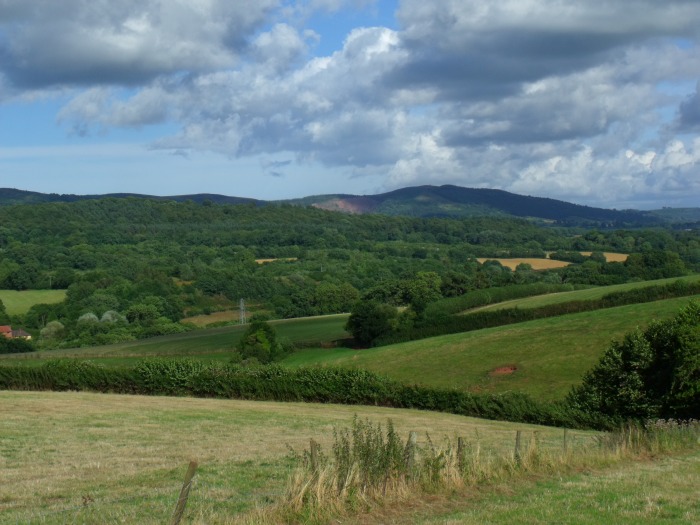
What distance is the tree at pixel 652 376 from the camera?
112 feet

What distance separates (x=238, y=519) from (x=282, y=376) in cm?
3563

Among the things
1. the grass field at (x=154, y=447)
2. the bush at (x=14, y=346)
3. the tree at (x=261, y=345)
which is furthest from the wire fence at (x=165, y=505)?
the bush at (x=14, y=346)

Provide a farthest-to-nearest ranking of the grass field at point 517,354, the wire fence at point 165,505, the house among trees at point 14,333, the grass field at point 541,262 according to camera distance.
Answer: the grass field at point 541,262 → the house among trees at point 14,333 → the grass field at point 517,354 → the wire fence at point 165,505

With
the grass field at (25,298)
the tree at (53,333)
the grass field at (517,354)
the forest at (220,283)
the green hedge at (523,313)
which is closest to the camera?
the grass field at (517,354)

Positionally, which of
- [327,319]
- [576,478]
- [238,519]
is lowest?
[327,319]

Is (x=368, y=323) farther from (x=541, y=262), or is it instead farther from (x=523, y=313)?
(x=541, y=262)

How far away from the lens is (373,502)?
1271 centimetres

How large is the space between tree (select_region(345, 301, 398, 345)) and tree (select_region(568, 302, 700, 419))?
4489cm

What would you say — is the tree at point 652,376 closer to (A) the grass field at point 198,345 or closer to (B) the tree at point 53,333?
(A) the grass field at point 198,345

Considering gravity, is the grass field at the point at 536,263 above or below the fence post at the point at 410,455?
below

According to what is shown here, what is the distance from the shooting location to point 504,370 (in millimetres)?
57562

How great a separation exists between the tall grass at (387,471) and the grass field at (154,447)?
94cm

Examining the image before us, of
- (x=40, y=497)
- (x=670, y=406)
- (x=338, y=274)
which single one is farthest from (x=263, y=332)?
(x=338, y=274)

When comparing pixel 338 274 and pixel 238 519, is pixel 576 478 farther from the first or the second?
pixel 338 274
